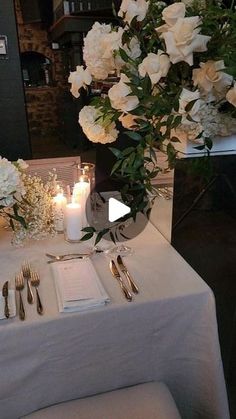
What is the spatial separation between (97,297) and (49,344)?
0.49 feet

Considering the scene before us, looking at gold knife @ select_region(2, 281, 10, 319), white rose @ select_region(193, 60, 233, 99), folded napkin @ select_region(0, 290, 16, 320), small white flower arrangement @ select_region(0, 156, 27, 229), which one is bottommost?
folded napkin @ select_region(0, 290, 16, 320)

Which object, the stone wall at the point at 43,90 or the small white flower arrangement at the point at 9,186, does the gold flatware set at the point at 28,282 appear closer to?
the small white flower arrangement at the point at 9,186

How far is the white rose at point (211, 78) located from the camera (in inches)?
29.1

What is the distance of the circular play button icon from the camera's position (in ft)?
3.64

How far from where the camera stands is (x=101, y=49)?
0.83m

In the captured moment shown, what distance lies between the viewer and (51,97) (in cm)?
741

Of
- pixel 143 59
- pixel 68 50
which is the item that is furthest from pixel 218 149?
pixel 68 50

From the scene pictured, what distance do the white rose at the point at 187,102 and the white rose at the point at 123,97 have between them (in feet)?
0.35

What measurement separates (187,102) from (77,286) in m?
0.51

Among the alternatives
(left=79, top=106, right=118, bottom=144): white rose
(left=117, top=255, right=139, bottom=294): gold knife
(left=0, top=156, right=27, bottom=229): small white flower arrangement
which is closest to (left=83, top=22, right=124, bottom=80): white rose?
(left=79, top=106, right=118, bottom=144): white rose

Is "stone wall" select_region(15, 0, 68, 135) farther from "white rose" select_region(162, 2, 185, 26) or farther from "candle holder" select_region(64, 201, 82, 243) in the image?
"white rose" select_region(162, 2, 185, 26)

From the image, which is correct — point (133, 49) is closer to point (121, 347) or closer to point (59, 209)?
point (59, 209)

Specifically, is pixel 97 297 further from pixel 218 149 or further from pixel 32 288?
pixel 218 149

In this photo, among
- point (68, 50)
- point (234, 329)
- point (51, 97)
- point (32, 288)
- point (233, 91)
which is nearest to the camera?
point (233, 91)
